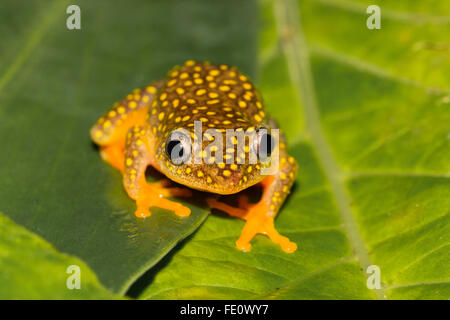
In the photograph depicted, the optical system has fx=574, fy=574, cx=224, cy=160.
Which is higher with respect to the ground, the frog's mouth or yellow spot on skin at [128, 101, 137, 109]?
yellow spot on skin at [128, 101, 137, 109]

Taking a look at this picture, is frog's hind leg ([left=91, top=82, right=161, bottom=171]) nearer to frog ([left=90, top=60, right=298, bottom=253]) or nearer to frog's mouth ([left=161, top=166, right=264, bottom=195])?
frog ([left=90, top=60, right=298, bottom=253])

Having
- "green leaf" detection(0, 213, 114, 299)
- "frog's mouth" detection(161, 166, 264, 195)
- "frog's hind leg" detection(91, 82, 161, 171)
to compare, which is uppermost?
"frog's hind leg" detection(91, 82, 161, 171)

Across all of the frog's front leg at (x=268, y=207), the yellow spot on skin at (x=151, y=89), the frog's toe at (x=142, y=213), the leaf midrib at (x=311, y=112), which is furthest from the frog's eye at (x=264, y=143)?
the yellow spot on skin at (x=151, y=89)

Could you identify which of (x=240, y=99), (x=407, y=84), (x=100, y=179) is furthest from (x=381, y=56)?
(x=100, y=179)

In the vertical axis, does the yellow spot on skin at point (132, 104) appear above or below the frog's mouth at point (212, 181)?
above

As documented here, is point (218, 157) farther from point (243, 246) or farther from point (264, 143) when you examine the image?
point (243, 246)

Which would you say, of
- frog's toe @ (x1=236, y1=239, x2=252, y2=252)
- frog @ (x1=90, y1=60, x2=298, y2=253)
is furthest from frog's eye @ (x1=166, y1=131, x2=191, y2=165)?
frog's toe @ (x1=236, y1=239, x2=252, y2=252)

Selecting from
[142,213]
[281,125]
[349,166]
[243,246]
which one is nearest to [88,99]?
[142,213]

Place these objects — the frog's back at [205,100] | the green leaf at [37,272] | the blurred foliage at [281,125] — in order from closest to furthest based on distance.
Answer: the green leaf at [37,272] → the blurred foliage at [281,125] → the frog's back at [205,100]

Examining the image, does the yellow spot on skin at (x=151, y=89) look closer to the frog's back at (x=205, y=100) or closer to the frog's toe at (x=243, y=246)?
the frog's back at (x=205, y=100)
